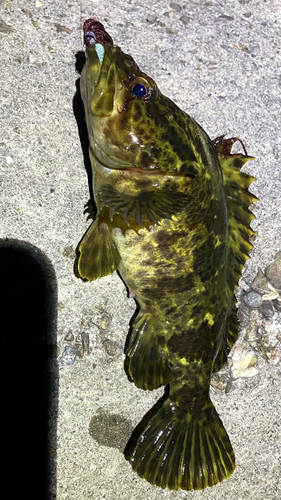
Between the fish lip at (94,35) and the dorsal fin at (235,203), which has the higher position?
the fish lip at (94,35)

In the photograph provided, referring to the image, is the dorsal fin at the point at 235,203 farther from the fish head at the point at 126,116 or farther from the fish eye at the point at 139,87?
the fish eye at the point at 139,87

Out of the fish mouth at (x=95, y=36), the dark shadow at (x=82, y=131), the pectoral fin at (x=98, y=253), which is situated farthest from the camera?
the dark shadow at (x=82, y=131)

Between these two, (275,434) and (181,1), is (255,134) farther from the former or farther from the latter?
(275,434)

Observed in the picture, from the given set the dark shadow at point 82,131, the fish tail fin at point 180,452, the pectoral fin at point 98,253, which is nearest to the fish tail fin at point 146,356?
the fish tail fin at point 180,452

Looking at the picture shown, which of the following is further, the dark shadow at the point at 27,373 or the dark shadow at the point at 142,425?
the dark shadow at the point at 142,425

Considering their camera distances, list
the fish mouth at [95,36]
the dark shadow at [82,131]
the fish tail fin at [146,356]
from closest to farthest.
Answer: the fish mouth at [95,36] → the fish tail fin at [146,356] → the dark shadow at [82,131]

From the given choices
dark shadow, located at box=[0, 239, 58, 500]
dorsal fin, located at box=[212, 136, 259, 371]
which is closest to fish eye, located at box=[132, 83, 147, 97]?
dorsal fin, located at box=[212, 136, 259, 371]

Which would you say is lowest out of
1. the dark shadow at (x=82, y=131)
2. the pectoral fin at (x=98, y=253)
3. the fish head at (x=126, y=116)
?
the pectoral fin at (x=98, y=253)
